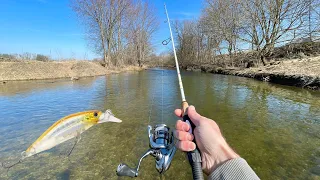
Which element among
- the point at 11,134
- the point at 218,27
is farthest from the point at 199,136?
the point at 218,27

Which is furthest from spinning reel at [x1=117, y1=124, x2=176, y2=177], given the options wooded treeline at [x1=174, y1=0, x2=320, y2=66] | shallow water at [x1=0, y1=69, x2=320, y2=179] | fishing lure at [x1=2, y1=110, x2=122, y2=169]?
wooded treeline at [x1=174, y1=0, x2=320, y2=66]

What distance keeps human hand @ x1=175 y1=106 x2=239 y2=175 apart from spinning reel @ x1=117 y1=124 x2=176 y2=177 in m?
0.35

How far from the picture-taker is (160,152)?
1.79 meters

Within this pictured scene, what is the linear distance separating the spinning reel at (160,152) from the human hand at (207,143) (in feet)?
1.15

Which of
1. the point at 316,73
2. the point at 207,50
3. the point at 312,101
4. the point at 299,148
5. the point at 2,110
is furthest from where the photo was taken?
the point at 207,50

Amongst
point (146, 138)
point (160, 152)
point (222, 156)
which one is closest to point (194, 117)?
point (222, 156)

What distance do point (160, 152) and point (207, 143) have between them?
532mm

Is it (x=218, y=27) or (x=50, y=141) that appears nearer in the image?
(x=50, y=141)

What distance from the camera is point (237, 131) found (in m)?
4.89

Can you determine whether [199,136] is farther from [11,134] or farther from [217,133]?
[11,134]

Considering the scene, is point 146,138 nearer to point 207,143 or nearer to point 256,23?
point 207,143

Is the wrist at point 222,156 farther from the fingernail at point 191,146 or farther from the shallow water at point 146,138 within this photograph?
the shallow water at point 146,138

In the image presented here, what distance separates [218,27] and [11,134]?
2537cm

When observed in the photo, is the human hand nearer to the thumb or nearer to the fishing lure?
the thumb
